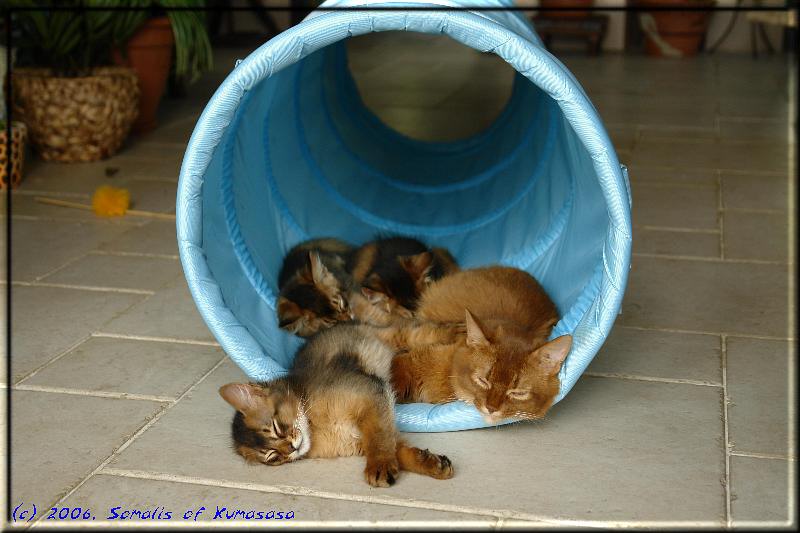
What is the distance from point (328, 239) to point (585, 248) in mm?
1064

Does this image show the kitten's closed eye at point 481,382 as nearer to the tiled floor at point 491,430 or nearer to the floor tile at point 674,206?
the tiled floor at point 491,430

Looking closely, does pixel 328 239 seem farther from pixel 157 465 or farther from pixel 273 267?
pixel 157 465

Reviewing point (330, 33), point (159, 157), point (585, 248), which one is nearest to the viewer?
point (330, 33)

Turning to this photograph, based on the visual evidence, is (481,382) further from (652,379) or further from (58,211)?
(58,211)

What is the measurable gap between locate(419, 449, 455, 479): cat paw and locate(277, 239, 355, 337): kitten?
771 millimetres

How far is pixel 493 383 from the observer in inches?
87.9

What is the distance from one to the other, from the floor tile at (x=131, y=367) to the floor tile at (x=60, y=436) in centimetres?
8

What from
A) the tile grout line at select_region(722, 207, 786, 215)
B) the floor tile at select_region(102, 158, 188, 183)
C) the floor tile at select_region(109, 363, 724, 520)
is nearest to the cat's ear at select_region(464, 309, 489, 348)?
the floor tile at select_region(109, 363, 724, 520)

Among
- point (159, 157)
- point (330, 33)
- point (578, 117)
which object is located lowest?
point (159, 157)

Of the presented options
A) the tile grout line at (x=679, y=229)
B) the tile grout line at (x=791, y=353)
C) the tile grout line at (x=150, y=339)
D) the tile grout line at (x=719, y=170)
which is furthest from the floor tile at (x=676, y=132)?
the tile grout line at (x=150, y=339)

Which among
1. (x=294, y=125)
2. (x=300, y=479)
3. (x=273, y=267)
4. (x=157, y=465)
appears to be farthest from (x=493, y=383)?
(x=294, y=125)

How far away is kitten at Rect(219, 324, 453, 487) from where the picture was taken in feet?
7.00

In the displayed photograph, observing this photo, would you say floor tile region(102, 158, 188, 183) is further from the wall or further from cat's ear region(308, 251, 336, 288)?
the wall

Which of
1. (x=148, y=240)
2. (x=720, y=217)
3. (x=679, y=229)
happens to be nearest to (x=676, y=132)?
(x=720, y=217)
